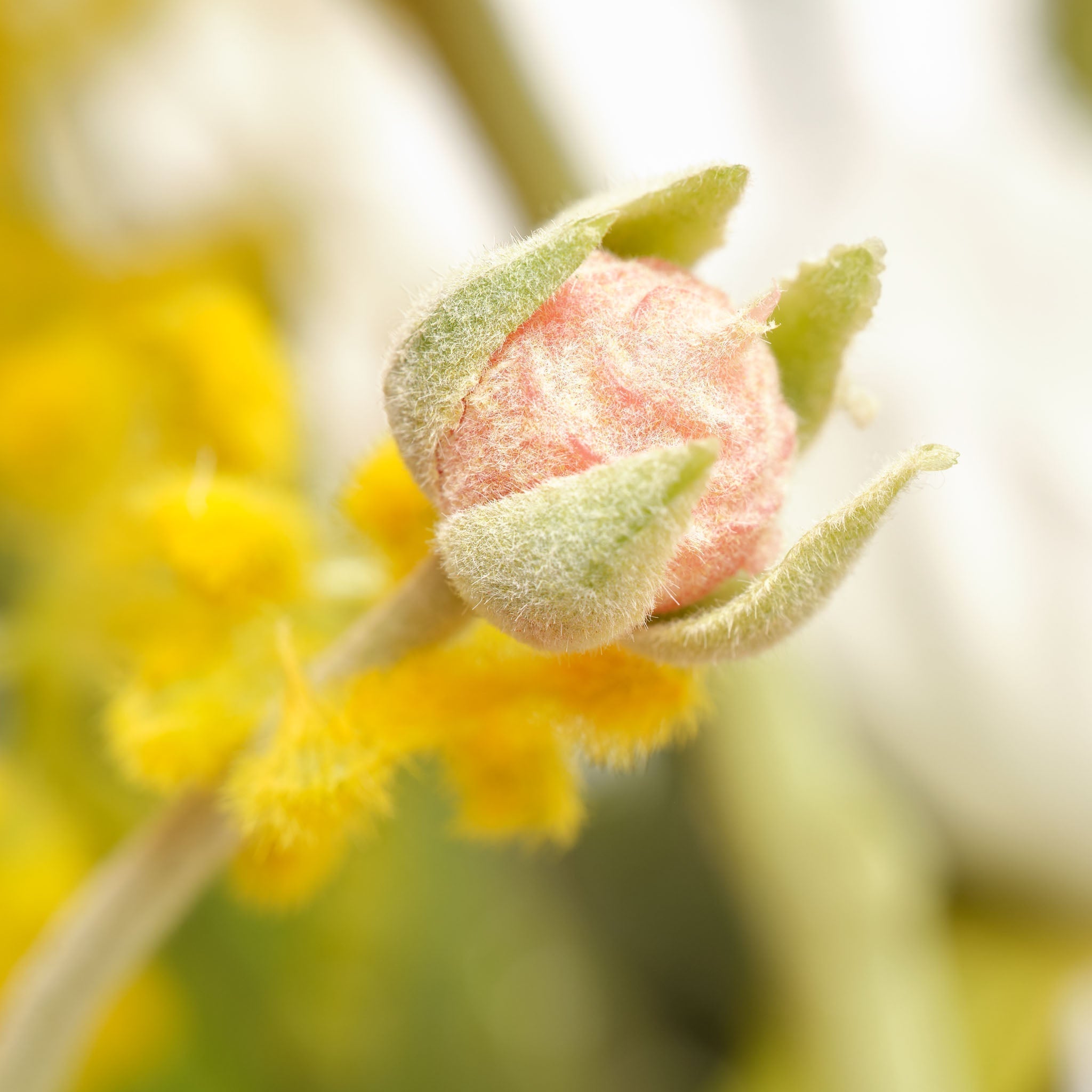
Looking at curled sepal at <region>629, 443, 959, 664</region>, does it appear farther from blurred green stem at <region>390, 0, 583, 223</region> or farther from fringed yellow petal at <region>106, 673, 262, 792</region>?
blurred green stem at <region>390, 0, 583, 223</region>

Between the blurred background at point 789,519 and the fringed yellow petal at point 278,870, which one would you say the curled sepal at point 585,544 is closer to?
the fringed yellow petal at point 278,870

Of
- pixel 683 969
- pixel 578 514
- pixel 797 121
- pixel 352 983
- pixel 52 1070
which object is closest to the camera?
pixel 578 514

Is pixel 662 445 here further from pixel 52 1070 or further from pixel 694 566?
pixel 52 1070

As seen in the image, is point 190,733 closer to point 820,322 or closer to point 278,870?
point 278,870

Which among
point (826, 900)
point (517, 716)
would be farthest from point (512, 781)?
point (826, 900)

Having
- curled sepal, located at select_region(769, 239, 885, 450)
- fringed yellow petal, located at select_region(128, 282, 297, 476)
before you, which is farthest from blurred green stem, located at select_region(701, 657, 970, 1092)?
curled sepal, located at select_region(769, 239, 885, 450)

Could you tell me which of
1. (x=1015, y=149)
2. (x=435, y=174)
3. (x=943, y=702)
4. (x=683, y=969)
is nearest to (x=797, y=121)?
(x=1015, y=149)
